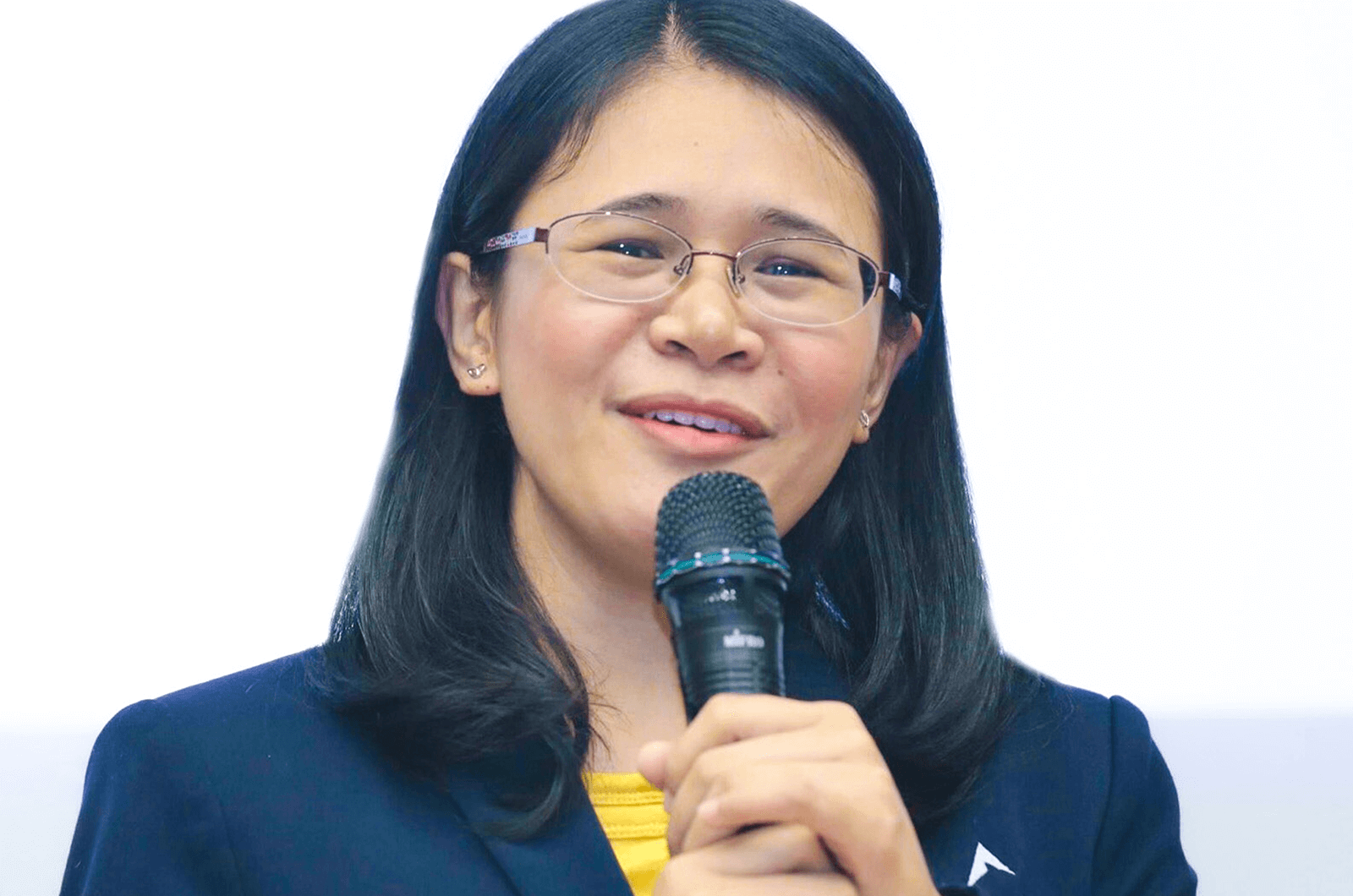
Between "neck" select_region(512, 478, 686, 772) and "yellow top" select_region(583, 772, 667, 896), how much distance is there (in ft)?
0.25

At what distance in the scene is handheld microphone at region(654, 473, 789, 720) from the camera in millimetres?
1279

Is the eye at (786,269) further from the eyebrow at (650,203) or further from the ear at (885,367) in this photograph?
the ear at (885,367)

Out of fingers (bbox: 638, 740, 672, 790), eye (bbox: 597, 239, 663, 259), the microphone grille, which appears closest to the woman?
eye (bbox: 597, 239, 663, 259)

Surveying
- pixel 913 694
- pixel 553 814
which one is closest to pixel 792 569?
pixel 913 694

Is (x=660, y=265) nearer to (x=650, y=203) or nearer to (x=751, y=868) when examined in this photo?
(x=650, y=203)

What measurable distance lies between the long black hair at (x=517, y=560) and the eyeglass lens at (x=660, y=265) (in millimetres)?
147

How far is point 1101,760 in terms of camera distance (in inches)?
80.5

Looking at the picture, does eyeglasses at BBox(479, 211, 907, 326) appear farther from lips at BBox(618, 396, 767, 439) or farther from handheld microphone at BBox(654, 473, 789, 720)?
handheld microphone at BBox(654, 473, 789, 720)

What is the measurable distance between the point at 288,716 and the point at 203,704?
0.31ft

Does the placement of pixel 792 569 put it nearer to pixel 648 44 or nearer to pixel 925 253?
pixel 925 253

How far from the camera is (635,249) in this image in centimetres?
186

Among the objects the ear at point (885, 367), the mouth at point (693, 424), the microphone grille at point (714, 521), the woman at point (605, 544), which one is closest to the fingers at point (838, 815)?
the microphone grille at point (714, 521)

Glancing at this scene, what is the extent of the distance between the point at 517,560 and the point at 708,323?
0.48 m

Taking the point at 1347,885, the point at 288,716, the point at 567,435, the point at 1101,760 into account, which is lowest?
the point at 1347,885
